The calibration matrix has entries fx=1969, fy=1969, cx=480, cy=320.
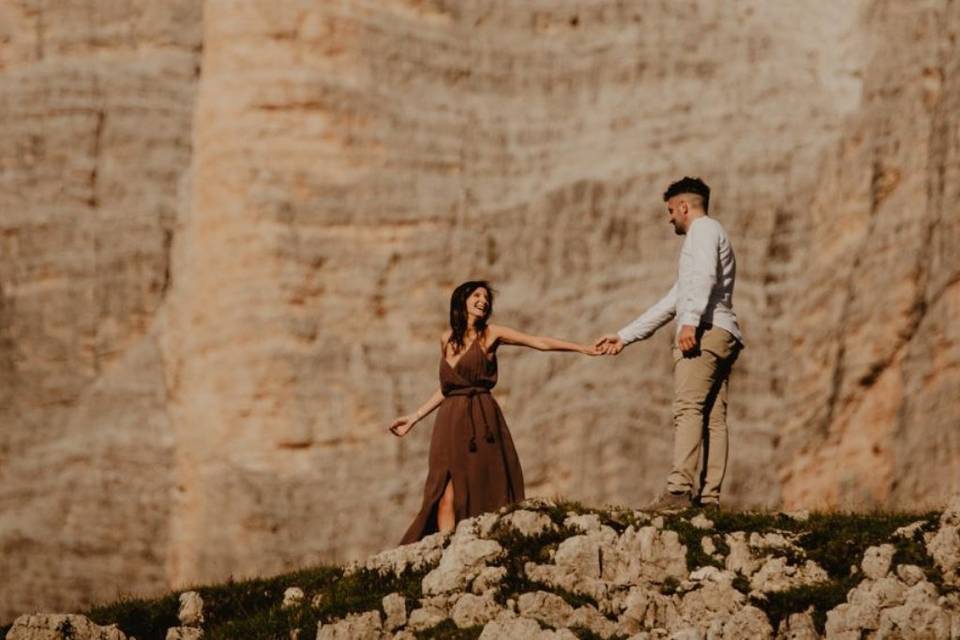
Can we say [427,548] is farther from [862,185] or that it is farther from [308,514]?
[862,185]

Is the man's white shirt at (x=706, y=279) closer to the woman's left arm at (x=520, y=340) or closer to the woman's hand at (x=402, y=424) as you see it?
the woman's left arm at (x=520, y=340)

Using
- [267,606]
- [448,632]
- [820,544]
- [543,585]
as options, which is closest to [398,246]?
[267,606]

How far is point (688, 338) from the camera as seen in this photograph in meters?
14.1

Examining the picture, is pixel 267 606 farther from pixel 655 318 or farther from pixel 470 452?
pixel 655 318

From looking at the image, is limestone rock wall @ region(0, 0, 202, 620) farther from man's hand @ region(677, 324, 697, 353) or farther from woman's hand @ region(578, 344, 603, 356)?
man's hand @ region(677, 324, 697, 353)

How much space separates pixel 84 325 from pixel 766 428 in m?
8.27

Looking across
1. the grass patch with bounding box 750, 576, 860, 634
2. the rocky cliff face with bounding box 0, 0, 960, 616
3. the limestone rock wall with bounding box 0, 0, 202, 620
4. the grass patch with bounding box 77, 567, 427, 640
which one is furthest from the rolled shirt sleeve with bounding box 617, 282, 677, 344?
the limestone rock wall with bounding box 0, 0, 202, 620

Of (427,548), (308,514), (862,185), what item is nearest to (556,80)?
(862,185)

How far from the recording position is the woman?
14820mm

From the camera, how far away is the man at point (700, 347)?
14188mm

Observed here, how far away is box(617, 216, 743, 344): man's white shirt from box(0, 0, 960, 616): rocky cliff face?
22.7 feet

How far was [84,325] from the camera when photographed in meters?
23.7

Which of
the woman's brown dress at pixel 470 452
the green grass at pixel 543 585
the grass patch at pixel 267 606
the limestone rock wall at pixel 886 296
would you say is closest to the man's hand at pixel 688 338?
the green grass at pixel 543 585

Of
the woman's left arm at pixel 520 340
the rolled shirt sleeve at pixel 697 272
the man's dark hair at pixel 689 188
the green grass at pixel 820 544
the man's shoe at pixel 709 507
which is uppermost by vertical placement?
the man's dark hair at pixel 689 188
